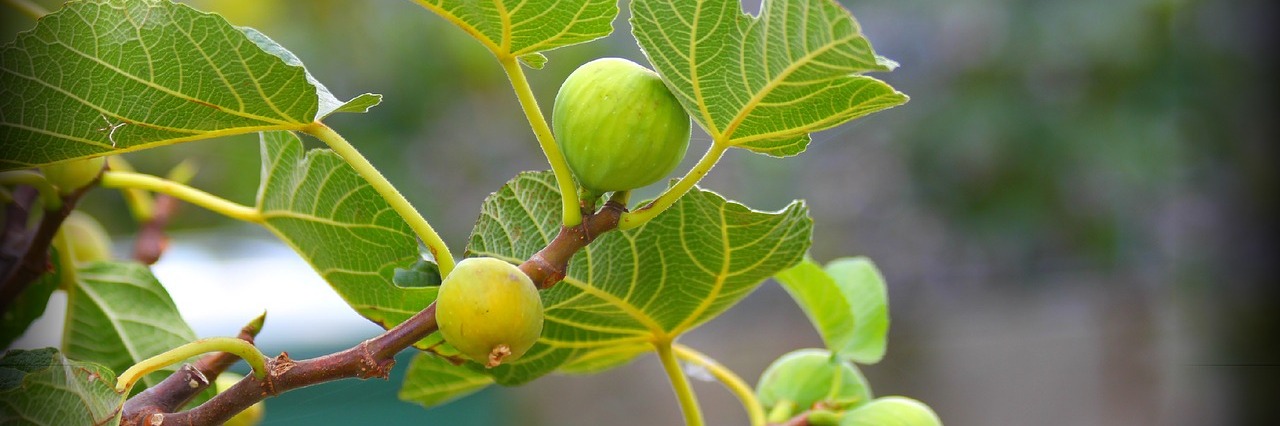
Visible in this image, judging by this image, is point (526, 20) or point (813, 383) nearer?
point (526, 20)

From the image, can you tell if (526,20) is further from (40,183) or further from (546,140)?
(40,183)

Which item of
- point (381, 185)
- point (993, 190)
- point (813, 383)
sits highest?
point (381, 185)

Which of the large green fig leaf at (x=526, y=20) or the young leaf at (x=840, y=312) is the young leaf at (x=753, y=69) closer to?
the large green fig leaf at (x=526, y=20)

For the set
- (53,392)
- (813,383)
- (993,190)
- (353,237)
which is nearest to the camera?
(53,392)

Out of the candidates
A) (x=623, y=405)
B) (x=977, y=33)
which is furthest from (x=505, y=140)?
(x=977, y=33)

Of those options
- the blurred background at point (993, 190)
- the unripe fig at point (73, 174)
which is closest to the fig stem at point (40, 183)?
the unripe fig at point (73, 174)

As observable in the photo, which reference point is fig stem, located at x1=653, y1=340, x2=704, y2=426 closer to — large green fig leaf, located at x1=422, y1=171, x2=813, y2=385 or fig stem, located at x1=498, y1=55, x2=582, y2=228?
large green fig leaf, located at x1=422, y1=171, x2=813, y2=385

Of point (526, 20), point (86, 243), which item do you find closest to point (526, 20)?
point (526, 20)

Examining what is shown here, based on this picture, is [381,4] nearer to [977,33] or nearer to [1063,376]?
[977,33]
